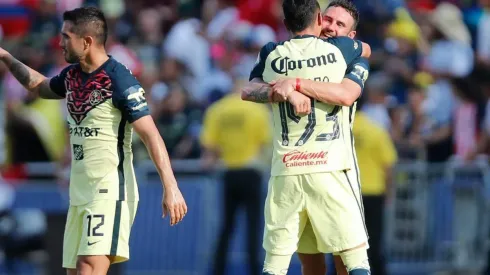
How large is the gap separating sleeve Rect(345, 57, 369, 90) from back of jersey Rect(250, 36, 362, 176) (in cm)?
4

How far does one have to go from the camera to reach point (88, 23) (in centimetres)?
915

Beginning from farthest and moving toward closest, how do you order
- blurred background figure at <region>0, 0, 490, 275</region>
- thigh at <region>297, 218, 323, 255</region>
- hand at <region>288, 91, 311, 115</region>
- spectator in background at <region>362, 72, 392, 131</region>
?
spectator in background at <region>362, 72, 392, 131</region> → blurred background figure at <region>0, 0, 490, 275</region> → thigh at <region>297, 218, 323, 255</region> → hand at <region>288, 91, 311, 115</region>

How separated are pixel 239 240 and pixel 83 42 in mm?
8122

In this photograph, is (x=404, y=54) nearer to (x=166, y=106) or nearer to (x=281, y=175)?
(x=166, y=106)

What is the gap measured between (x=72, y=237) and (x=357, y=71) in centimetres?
262

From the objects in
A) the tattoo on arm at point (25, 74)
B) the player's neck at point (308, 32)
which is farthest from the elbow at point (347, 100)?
the tattoo on arm at point (25, 74)

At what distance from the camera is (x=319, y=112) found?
896 cm

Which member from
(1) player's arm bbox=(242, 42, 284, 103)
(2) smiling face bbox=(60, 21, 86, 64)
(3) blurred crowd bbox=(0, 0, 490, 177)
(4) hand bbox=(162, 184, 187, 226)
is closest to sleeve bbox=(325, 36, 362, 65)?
(1) player's arm bbox=(242, 42, 284, 103)

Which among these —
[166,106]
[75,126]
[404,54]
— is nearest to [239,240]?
[166,106]

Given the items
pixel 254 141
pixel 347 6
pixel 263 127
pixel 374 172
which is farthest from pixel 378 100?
pixel 347 6

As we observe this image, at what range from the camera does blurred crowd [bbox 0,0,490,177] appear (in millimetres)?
17203

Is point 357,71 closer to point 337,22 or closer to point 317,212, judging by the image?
point 337,22

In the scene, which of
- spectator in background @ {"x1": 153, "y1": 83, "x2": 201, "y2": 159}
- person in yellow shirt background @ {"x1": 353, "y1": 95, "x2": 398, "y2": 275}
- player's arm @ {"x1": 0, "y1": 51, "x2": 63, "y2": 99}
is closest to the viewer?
player's arm @ {"x1": 0, "y1": 51, "x2": 63, "y2": 99}

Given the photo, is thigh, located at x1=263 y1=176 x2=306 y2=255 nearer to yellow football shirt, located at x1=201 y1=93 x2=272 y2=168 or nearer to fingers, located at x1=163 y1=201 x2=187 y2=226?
fingers, located at x1=163 y1=201 x2=187 y2=226
